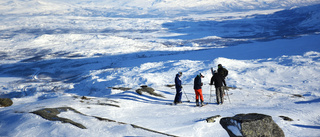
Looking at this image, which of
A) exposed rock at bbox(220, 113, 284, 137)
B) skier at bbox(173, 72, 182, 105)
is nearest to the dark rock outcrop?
exposed rock at bbox(220, 113, 284, 137)

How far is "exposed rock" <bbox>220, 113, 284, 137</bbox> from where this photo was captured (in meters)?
5.09

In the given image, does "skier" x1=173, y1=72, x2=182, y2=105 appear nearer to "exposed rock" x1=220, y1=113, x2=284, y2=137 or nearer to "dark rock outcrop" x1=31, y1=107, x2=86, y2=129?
"dark rock outcrop" x1=31, y1=107, x2=86, y2=129

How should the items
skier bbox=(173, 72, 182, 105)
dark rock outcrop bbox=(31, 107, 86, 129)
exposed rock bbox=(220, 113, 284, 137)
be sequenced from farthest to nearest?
skier bbox=(173, 72, 182, 105) → dark rock outcrop bbox=(31, 107, 86, 129) → exposed rock bbox=(220, 113, 284, 137)

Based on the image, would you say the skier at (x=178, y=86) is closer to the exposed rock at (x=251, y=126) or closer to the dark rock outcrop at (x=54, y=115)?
the dark rock outcrop at (x=54, y=115)

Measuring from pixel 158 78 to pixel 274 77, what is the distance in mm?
12838

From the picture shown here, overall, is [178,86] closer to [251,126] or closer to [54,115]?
[54,115]

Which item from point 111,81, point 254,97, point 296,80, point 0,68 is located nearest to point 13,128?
point 254,97

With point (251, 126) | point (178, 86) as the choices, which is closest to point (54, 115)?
point (178, 86)

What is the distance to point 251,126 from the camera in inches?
202

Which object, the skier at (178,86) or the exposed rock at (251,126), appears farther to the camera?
the skier at (178,86)

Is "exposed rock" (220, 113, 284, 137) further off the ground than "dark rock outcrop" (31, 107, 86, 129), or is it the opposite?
"exposed rock" (220, 113, 284, 137)

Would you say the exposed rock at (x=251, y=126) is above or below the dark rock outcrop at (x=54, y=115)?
above

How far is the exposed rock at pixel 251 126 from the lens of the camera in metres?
5.09

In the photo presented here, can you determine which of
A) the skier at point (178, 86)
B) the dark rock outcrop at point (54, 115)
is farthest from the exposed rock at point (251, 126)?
the skier at point (178, 86)
